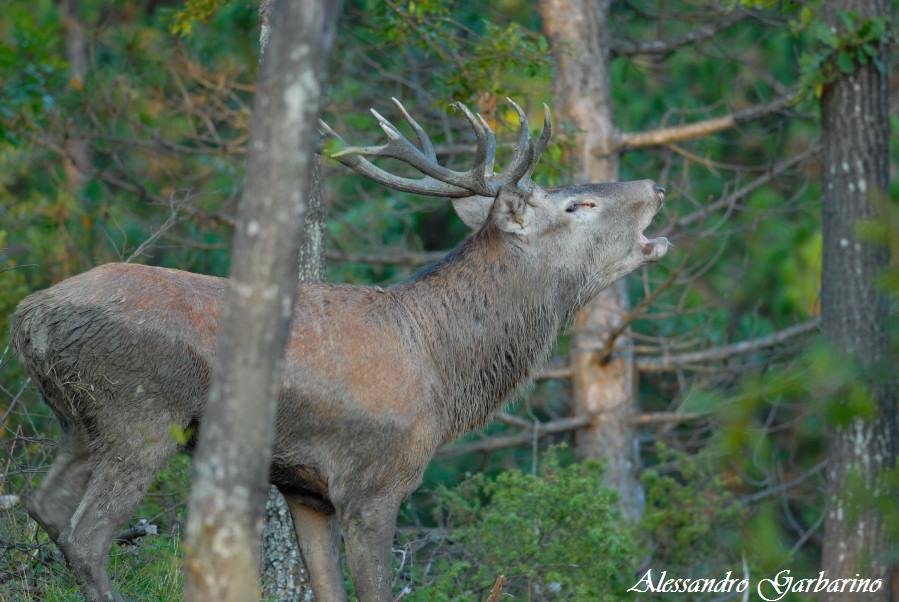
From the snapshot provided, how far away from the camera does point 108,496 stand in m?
4.92

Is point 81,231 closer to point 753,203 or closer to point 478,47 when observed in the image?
point 478,47

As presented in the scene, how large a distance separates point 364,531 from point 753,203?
27.3 ft

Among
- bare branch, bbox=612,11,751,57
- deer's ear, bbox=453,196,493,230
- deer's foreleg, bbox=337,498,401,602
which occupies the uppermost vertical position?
bare branch, bbox=612,11,751,57

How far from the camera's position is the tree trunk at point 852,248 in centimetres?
828

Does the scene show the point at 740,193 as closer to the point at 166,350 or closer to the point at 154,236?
the point at 154,236

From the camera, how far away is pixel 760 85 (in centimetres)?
1411

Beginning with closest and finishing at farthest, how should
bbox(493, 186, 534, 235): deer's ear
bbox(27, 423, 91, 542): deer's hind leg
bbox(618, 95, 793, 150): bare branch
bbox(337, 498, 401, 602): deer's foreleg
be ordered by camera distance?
bbox(27, 423, 91, 542): deer's hind leg < bbox(337, 498, 401, 602): deer's foreleg < bbox(493, 186, 534, 235): deer's ear < bbox(618, 95, 793, 150): bare branch

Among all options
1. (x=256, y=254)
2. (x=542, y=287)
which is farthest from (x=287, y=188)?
(x=542, y=287)

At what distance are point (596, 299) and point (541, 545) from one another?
3429 millimetres

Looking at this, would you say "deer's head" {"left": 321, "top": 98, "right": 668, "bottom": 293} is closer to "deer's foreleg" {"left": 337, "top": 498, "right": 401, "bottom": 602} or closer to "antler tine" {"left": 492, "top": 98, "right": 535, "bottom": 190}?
"antler tine" {"left": 492, "top": 98, "right": 535, "bottom": 190}

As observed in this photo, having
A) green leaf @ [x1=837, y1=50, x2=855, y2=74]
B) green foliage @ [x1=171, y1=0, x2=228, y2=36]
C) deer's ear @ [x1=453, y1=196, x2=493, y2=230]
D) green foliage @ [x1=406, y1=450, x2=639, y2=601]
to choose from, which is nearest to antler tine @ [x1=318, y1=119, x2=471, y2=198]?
deer's ear @ [x1=453, y1=196, x2=493, y2=230]

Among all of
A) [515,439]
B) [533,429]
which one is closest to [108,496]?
[533,429]

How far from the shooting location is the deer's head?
19.8 feet

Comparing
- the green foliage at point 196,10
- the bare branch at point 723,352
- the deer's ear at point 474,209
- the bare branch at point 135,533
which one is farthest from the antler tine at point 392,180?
the bare branch at point 723,352
